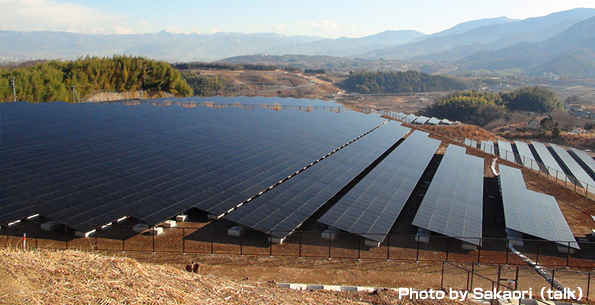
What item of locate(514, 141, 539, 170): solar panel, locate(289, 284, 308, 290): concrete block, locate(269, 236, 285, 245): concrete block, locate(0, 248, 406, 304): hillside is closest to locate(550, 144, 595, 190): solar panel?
locate(514, 141, 539, 170): solar panel

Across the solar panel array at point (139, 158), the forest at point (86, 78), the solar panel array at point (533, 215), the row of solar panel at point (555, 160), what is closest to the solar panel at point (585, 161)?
the row of solar panel at point (555, 160)

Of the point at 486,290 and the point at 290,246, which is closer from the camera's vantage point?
the point at 486,290

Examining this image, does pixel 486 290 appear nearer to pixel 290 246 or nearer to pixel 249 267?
pixel 290 246

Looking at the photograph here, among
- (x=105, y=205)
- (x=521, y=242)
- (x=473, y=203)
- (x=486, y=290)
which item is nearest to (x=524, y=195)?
(x=473, y=203)

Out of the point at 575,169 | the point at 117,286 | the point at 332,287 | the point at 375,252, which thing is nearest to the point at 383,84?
the point at 575,169

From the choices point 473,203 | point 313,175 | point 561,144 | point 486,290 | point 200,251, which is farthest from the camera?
point 561,144

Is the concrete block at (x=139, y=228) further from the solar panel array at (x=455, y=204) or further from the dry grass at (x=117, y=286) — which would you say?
the solar panel array at (x=455, y=204)
